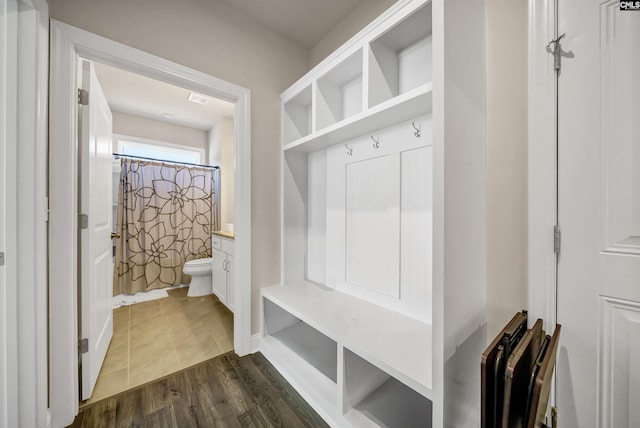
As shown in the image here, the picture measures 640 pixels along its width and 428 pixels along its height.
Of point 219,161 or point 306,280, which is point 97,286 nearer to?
point 306,280

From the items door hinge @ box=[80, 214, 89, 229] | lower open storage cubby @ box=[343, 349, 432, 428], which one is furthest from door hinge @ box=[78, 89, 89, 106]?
lower open storage cubby @ box=[343, 349, 432, 428]

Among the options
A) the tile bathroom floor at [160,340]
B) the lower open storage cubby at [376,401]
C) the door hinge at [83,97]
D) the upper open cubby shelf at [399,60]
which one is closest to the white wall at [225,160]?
the tile bathroom floor at [160,340]

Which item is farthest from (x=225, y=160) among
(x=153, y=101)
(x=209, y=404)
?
(x=209, y=404)

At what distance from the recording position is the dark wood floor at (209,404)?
1323mm

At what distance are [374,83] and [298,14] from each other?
1.09 m

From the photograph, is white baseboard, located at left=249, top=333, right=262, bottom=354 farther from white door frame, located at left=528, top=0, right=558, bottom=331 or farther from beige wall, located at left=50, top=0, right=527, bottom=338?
white door frame, located at left=528, top=0, right=558, bottom=331

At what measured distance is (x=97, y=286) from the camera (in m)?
1.62

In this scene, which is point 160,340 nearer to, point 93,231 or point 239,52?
point 93,231

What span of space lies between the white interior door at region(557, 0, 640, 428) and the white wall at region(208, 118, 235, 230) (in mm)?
3840

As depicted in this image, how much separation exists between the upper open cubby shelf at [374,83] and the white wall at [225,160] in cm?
231

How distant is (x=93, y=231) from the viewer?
153 cm

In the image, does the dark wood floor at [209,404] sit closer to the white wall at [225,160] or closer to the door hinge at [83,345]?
the door hinge at [83,345]

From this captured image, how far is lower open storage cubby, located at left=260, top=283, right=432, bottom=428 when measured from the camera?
111cm

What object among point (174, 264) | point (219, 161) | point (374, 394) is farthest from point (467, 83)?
point (174, 264)
